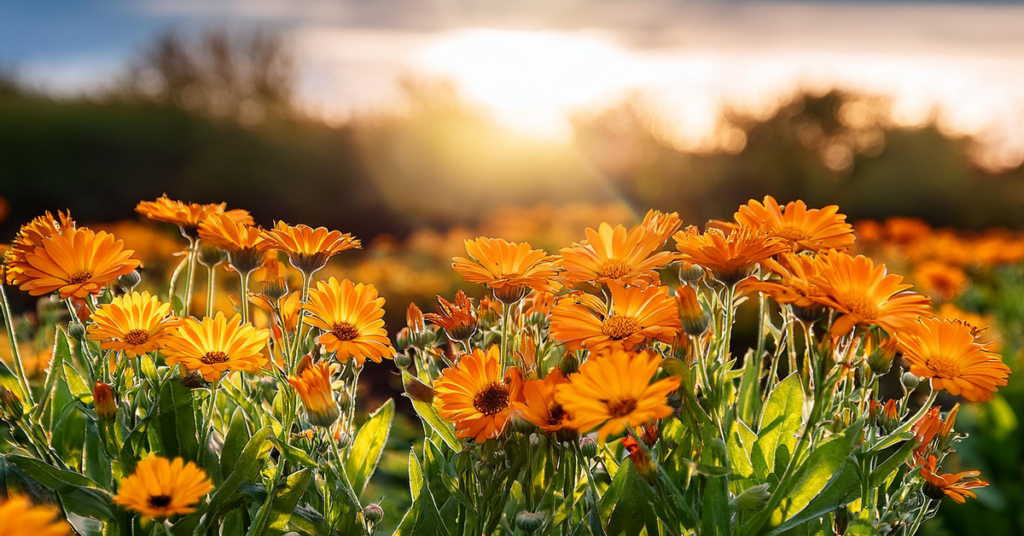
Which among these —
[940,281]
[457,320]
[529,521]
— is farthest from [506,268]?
[940,281]

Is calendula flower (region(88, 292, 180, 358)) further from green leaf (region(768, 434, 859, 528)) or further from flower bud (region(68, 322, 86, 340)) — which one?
green leaf (region(768, 434, 859, 528))

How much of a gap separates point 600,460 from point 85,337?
2.63 feet

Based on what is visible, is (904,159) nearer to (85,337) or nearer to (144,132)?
(144,132)

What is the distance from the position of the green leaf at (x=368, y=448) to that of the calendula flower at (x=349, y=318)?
171 millimetres

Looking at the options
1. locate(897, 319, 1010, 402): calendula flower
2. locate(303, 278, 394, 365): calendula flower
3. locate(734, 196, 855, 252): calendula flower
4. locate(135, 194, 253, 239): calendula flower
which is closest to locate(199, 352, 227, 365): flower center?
locate(303, 278, 394, 365): calendula flower

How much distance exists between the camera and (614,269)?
37.4 inches

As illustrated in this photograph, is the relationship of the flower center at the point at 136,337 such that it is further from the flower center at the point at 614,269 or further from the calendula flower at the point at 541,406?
the flower center at the point at 614,269

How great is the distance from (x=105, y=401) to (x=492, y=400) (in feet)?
1.68

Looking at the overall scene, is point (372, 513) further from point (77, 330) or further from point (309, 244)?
point (77, 330)

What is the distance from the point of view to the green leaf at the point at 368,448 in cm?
106

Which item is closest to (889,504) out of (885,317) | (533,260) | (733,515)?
(733,515)

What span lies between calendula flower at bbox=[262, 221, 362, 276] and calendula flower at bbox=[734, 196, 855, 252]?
22.0 inches

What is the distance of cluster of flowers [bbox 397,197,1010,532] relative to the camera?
2.49 ft

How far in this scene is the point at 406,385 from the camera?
0.99 meters
